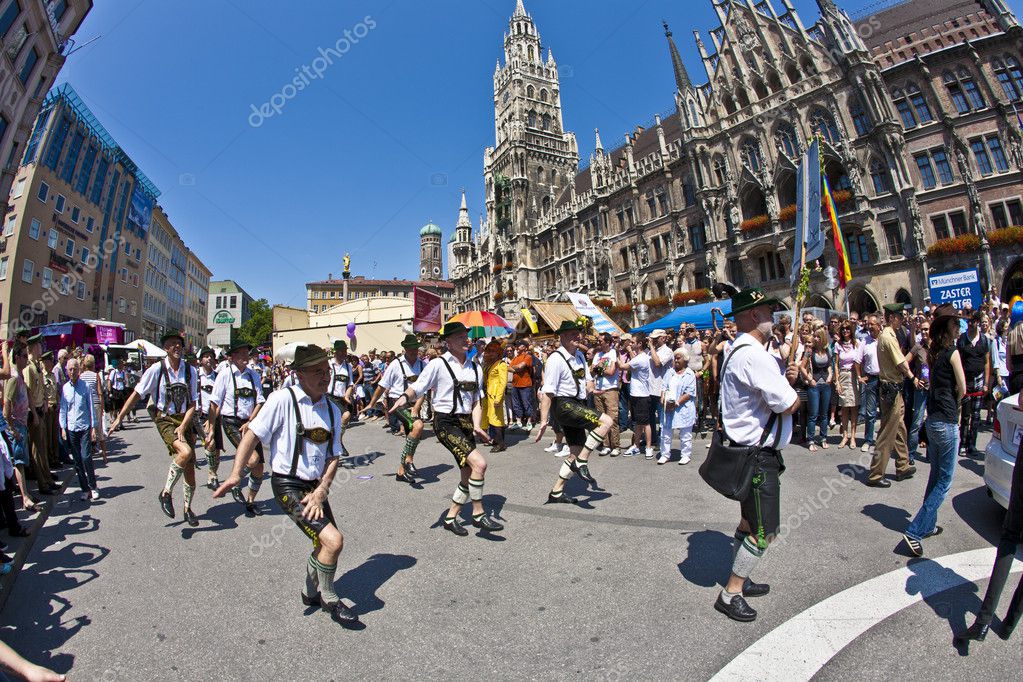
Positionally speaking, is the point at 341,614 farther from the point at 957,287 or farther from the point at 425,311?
the point at 957,287

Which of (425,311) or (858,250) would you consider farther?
(858,250)

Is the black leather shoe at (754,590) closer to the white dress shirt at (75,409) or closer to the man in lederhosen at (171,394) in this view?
the man in lederhosen at (171,394)

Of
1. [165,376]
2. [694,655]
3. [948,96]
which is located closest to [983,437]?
[694,655]

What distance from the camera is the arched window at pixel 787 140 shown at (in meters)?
30.3

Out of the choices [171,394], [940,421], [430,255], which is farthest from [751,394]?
[430,255]

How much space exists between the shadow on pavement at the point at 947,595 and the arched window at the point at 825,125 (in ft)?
104

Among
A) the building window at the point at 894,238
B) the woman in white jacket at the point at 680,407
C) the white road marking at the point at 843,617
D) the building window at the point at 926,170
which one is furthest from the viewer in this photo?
the building window at the point at 894,238

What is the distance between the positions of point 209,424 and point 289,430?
14.8ft

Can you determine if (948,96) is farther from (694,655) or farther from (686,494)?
(694,655)

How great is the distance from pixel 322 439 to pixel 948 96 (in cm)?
3497

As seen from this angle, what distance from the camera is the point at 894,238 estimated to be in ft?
86.3

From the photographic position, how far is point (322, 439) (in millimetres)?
3609

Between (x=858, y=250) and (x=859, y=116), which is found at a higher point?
(x=859, y=116)

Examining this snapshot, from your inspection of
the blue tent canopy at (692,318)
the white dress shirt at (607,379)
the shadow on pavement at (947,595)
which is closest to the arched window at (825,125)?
the blue tent canopy at (692,318)
